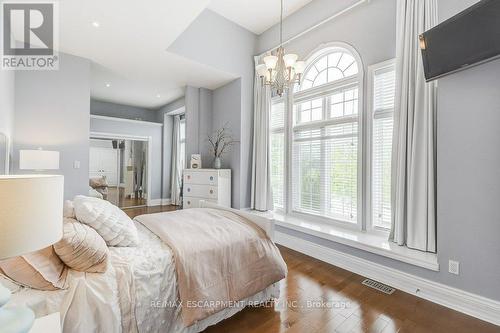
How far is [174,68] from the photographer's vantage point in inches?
158

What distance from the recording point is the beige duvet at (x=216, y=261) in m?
1.52

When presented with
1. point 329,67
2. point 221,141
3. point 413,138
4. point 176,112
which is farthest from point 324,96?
point 176,112

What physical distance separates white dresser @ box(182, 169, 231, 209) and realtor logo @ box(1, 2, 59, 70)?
2.62 meters

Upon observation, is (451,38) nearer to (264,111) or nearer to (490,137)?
(490,137)

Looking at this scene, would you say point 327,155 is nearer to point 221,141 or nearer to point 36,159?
point 221,141

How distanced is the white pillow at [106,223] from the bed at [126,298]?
0.20ft

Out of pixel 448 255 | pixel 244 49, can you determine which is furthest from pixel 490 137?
pixel 244 49

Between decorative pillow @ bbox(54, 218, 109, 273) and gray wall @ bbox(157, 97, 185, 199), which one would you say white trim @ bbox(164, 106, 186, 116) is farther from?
decorative pillow @ bbox(54, 218, 109, 273)

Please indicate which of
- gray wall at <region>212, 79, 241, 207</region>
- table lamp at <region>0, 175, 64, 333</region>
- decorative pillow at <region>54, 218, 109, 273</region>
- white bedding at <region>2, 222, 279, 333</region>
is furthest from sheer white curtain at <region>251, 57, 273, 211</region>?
table lamp at <region>0, 175, 64, 333</region>

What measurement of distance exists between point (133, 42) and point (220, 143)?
7.20 ft

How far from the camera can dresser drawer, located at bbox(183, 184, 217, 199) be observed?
4227 mm

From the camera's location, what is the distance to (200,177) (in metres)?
4.40

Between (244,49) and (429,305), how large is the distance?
437 cm

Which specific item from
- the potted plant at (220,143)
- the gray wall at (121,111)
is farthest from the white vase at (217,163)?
the gray wall at (121,111)
